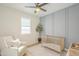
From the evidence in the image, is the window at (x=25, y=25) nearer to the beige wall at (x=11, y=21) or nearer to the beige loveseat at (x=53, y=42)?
the beige wall at (x=11, y=21)

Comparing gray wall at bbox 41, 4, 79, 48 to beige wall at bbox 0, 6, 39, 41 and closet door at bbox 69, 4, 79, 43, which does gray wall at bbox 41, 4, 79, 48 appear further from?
beige wall at bbox 0, 6, 39, 41

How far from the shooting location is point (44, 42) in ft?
5.82

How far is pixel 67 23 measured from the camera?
1679 millimetres

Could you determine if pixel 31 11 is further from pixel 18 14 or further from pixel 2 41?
pixel 2 41

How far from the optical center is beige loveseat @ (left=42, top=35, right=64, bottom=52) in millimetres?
1695

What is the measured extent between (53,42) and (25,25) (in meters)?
0.62

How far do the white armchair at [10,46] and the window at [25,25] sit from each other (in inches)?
9.1

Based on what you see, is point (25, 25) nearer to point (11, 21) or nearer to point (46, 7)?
point (11, 21)

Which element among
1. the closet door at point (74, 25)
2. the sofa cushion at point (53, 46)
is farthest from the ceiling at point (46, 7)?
the sofa cushion at point (53, 46)

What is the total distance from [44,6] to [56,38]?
24.7 inches

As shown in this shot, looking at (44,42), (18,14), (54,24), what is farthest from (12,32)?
(54,24)

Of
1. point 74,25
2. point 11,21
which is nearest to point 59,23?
point 74,25

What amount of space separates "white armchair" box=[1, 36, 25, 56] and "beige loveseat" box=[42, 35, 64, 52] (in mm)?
435

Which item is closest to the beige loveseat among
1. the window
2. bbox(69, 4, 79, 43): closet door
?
bbox(69, 4, 79, 43): closet door
